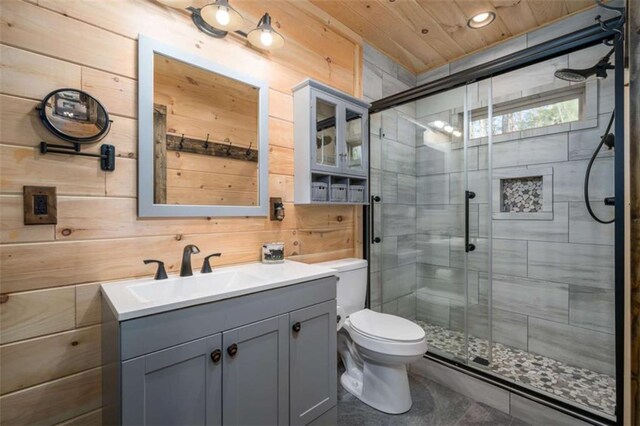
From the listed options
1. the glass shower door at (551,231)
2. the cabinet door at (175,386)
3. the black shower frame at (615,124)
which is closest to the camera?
the cabinet door at (175,386)

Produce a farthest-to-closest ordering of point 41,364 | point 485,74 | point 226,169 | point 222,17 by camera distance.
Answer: point 485,74 → point 226,169 → point 222,17 → point 41,364

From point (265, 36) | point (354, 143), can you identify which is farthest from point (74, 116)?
point (354, 143)

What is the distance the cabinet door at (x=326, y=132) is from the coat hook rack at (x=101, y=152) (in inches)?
40.7

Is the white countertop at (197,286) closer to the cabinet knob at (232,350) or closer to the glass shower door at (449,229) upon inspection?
the cabinet knob at (232,350)

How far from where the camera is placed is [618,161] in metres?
1.34

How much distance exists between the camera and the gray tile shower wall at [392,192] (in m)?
2.48

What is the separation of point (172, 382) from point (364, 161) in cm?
177

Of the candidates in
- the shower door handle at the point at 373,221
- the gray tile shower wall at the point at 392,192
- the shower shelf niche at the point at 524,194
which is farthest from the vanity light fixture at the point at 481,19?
the shower door handle at the point at 373,221

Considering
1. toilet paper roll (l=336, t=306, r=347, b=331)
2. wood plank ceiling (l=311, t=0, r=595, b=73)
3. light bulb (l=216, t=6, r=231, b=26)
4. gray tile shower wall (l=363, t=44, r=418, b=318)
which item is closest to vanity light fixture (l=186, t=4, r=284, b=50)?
light bulb (l=216, t=6, r=231, b=26)

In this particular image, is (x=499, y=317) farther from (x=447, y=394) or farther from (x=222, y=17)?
(x=222, y=17)

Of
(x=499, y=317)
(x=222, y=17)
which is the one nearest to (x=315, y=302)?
(x=222, y=17)

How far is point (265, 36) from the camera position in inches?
65.1

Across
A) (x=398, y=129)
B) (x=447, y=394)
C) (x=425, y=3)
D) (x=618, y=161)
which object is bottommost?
(x=447, y=394)

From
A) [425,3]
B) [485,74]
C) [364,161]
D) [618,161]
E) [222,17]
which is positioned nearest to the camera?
[618,161]
